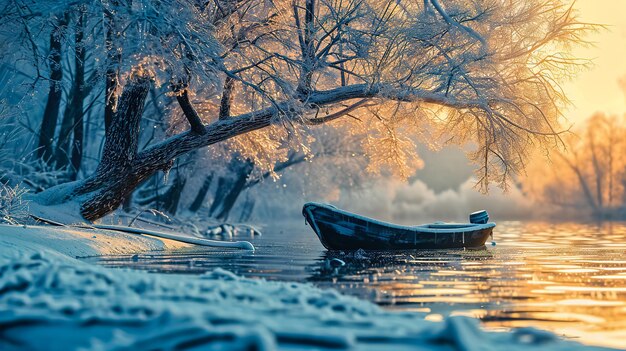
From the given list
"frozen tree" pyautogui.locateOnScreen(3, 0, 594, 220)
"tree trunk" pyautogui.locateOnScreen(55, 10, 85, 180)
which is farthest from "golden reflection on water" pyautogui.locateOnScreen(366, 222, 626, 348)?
"tree trunk" pyautogui.locateOnScreen(55, 10, 85, 180)

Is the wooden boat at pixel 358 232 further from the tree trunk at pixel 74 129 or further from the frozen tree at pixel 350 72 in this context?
the tree trunk at pixel 74 129

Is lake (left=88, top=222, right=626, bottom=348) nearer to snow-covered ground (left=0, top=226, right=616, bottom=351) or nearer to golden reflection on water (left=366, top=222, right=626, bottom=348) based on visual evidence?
golden reflection on water (left=366, top=222, right=626, bottom=348)

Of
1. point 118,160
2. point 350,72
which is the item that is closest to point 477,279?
point 350,72

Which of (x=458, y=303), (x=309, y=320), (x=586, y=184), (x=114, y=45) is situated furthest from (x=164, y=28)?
(x=586, y=184)

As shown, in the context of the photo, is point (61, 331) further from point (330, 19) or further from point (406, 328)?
point (330, 19)

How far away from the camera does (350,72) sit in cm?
1795

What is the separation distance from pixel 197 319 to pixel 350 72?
43.4 ft

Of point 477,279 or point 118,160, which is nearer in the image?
point 477,279

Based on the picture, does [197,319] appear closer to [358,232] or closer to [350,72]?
[358,232]

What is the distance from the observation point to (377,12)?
1856cm

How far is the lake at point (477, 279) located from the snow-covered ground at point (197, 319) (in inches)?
41.5

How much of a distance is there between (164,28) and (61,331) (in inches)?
367

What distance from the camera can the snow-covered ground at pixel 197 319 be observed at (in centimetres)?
493

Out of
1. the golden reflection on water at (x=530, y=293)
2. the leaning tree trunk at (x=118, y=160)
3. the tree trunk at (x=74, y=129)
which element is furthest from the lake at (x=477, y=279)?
the tree trunk at (x=74, y=129)
